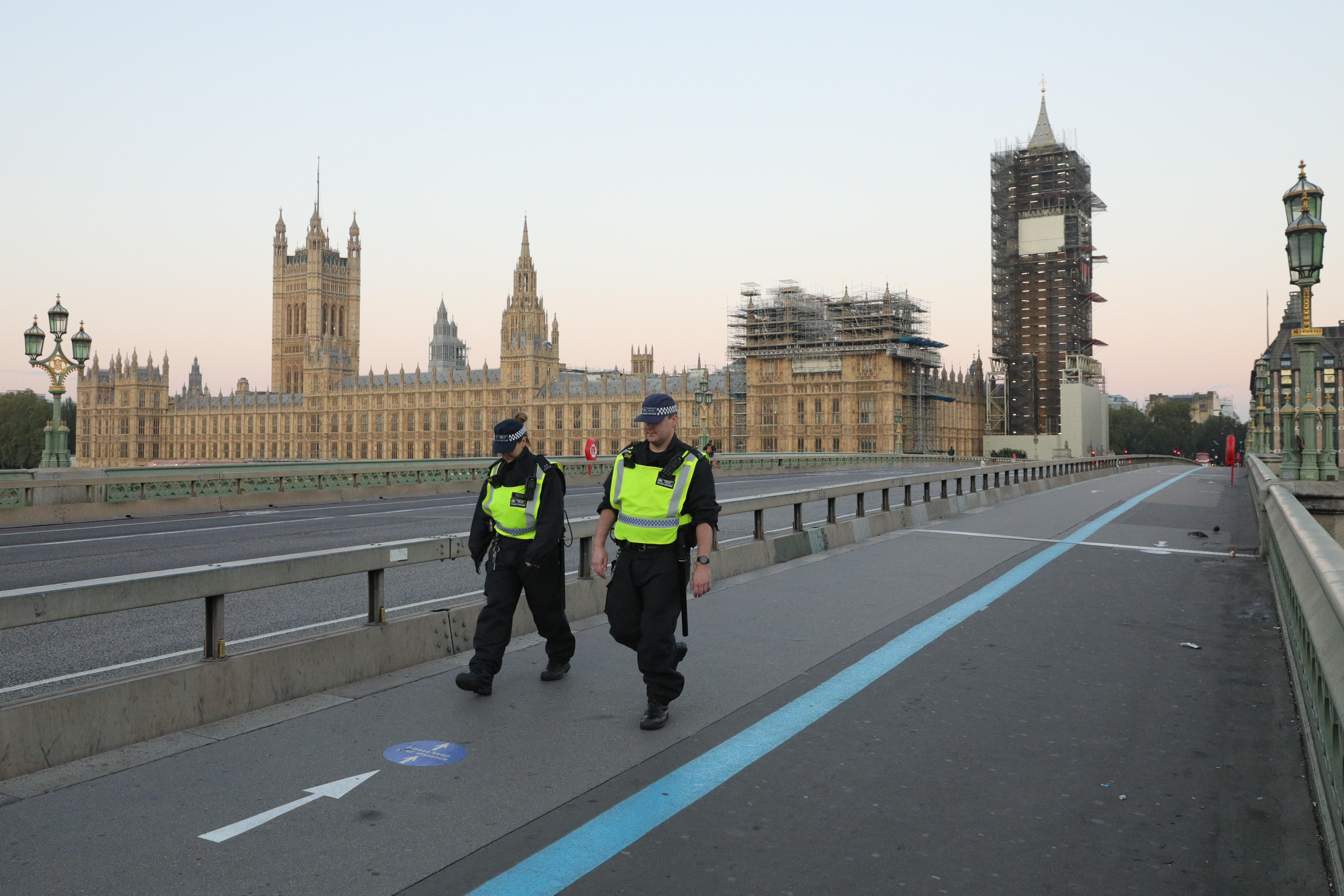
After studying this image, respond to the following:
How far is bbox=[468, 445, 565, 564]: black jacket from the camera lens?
6.38 metres

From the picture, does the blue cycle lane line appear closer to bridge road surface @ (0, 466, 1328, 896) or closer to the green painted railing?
bridge road surface @ (0, 466, 1328, 896)

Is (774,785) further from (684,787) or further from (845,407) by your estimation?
(845,407)

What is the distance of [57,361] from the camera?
87.3 feet

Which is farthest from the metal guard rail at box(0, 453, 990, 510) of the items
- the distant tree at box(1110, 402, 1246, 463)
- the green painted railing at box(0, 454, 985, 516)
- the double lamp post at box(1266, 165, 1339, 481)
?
the distant tree at box(1110, 402, 1246, 463)

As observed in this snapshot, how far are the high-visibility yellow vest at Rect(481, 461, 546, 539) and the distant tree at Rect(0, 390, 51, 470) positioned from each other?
135981 mm

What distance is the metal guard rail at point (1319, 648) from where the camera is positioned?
3750mm

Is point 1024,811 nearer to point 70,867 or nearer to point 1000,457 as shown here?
point 70,867

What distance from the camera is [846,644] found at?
801 centimetres

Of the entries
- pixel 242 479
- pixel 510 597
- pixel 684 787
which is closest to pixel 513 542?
pixel 510 597

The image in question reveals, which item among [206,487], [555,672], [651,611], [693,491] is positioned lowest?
[555,672]

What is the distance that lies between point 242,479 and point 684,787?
896 inches

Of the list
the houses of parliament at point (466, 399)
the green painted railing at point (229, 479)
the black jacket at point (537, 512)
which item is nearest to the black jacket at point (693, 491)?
the black jacket at point (537, 512)

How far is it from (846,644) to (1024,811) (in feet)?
11.6

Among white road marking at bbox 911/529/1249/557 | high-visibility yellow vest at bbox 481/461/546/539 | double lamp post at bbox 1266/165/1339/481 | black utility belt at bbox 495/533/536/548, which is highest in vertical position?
double lamp post at bbox 1266/165/1339/481
